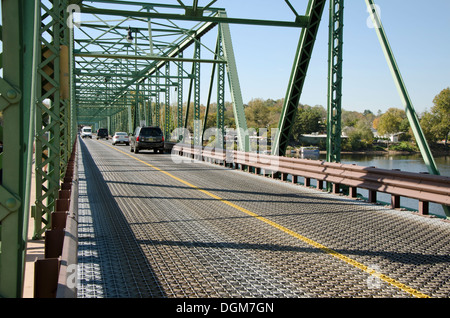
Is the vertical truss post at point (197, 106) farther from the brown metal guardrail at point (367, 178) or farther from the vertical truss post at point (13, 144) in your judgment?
the vertical truss post at point (13, 144)

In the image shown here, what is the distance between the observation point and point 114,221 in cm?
764

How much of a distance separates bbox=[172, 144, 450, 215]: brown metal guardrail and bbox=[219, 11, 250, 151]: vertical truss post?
1870mm

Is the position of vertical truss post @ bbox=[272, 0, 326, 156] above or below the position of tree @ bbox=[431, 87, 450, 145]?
above

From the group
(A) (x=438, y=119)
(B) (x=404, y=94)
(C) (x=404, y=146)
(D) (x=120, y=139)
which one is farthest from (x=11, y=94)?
(D) (x=120, y=139)

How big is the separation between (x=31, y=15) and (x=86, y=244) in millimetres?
4072

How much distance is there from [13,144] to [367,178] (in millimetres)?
8592

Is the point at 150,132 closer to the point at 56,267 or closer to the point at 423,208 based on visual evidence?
the point at 423,208

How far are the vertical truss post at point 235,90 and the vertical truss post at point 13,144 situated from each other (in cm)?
1598

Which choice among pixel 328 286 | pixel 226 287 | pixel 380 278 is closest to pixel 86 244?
pixel 226 287

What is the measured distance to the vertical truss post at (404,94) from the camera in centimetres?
905

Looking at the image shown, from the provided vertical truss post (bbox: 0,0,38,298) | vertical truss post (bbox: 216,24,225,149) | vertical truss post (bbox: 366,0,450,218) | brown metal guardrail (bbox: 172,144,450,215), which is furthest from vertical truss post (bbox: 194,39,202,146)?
vertical truss post (bbox: 0,0,38,298)

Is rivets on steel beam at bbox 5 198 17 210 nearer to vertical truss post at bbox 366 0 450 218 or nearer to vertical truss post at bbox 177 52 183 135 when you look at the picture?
vertical truss post at bbox 366 0 450 218

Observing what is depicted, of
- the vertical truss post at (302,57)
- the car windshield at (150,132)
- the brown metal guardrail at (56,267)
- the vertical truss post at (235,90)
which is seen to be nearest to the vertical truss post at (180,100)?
the car windshield at (150,132)

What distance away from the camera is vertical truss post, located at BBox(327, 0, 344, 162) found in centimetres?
1196
